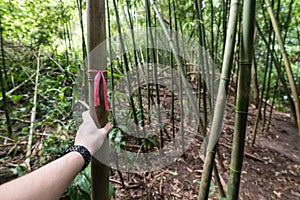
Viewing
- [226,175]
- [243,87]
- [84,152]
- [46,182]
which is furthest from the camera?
[226,175]

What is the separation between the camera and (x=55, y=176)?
438 mm

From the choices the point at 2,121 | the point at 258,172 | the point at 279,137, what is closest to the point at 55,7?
the point at 2,121

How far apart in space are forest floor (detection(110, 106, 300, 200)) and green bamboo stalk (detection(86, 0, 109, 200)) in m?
0.79

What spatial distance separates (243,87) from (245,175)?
139 centimetres

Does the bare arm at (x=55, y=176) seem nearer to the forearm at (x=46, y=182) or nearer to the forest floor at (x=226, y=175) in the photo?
the forearm at (x=46, y=182)

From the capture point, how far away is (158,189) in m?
1.46

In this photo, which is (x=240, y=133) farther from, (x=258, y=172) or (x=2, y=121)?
(x=2, y=121)

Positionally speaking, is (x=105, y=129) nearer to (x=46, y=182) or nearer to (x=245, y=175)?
(x=46, y=182)

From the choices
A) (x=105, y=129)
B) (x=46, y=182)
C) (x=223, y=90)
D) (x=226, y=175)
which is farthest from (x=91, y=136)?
(x=226, y=175)

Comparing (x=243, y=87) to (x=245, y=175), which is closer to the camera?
(x=243, y=87)

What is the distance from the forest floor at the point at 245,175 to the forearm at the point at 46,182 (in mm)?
978

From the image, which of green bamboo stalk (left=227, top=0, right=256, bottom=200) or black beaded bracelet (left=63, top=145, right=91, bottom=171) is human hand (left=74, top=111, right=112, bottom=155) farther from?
green bamboo stalk (left=227, top=0, right=256, bottom=200)

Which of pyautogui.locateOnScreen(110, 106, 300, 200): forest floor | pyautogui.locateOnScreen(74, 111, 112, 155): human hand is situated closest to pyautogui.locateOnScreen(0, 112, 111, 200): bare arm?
pyautogui.locateOnScreen(74, 111, 112, 155): human hand

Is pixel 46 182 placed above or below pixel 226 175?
above
